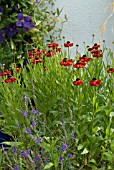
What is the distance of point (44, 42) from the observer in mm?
4316

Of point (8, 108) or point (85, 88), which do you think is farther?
point (8, 108)

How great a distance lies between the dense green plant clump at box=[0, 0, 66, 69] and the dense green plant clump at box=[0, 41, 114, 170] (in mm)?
867

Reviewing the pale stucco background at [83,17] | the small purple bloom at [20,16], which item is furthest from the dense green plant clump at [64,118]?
the pale stucco background at [83,17]

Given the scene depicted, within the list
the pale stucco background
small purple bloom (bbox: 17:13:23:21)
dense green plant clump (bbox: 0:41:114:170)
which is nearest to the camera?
dense green plant clump (bbox: 0:41:114:170)

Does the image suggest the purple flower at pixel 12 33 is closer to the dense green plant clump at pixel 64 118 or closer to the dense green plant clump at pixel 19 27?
the dense green plant clump at pixel 19 27

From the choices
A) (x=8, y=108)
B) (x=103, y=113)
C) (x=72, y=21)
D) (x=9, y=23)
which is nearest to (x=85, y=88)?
(x=103, y=113)

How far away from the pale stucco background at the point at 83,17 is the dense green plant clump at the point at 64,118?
4.41 feet

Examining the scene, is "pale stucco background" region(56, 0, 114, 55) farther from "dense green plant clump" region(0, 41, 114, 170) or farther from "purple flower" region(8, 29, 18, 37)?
"dense green plant clump" region(0, 41, 114, 170)

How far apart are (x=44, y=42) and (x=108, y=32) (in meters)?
0.70

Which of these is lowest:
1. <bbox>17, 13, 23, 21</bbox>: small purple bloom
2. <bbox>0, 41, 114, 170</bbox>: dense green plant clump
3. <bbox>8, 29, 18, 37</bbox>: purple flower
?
<bbox>0, 41, 114, 170</bbox>: dense green plant clump

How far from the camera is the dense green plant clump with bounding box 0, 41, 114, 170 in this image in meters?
2.44


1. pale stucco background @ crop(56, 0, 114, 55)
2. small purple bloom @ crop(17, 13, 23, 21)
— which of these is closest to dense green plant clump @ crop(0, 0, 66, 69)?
small purple bloom @ crop(17, 13, 23, 21)

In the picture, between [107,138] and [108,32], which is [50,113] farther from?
[108,32]

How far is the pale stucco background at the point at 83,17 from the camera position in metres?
4.41
